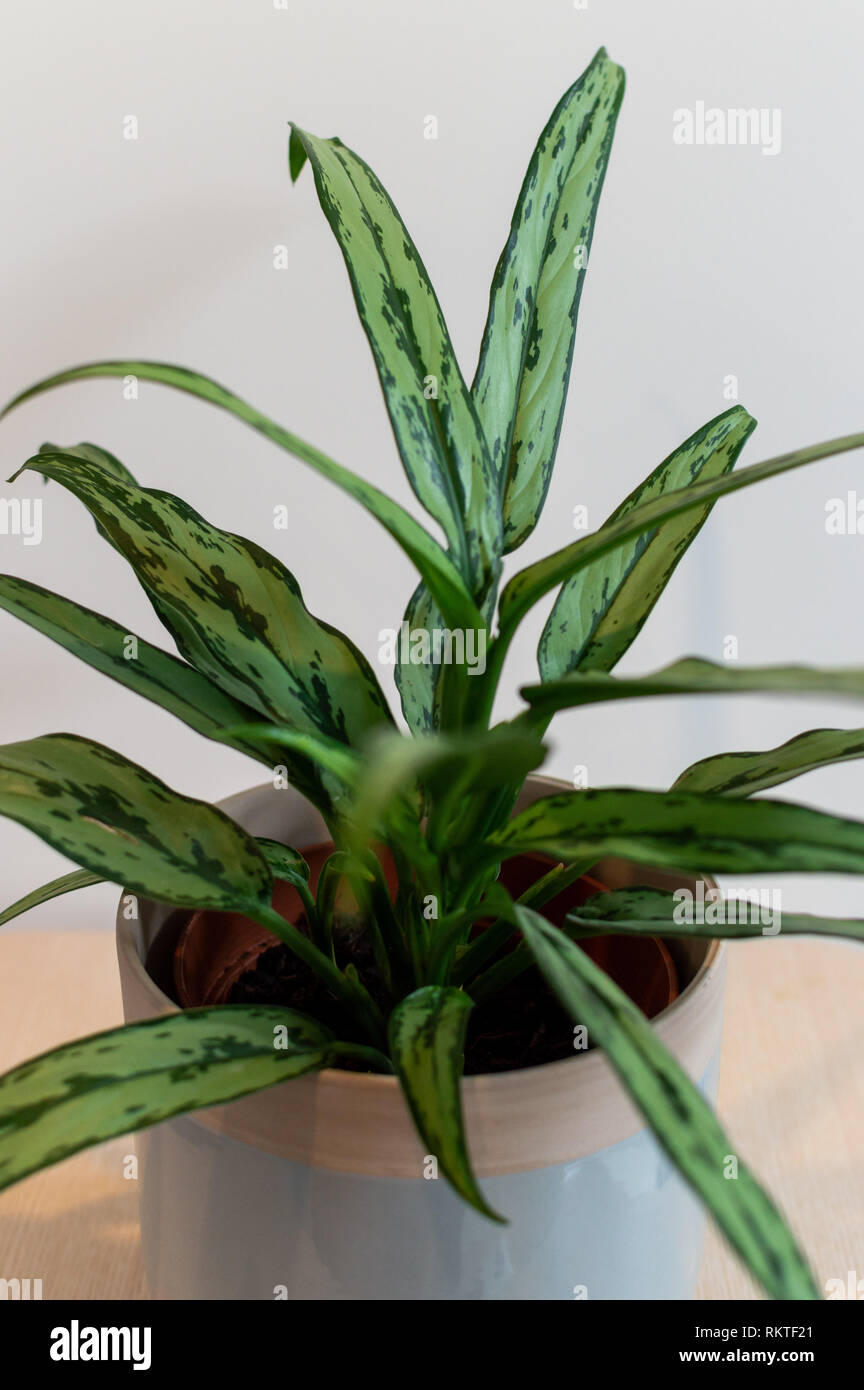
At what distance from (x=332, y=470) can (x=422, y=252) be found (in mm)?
363

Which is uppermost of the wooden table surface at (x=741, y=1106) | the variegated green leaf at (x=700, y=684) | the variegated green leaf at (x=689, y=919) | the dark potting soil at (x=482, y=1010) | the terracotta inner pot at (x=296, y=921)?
the variegated green leaf at (x=700, y=684)

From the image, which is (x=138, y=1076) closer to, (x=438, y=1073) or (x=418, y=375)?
(x=438, y=1073)

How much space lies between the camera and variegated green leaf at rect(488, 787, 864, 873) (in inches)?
11.3

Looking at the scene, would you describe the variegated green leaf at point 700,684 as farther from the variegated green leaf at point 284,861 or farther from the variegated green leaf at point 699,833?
the variegated green leaf at point 284,861

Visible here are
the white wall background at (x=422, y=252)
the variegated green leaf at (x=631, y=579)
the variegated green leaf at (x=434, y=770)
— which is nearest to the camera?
the variegated green leaf at (x=434, y=770)

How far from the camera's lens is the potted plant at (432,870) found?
29cm

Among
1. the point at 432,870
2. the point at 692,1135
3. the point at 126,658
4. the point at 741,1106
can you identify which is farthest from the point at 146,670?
the point at 741,1106

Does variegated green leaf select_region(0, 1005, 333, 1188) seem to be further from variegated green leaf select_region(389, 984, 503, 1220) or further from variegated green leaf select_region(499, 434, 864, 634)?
variegated green leaf select_region(499, 434, 864, 634)

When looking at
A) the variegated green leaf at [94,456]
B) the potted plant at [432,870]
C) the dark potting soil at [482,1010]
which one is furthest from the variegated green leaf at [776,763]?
the variegated green leaf at [94,456]

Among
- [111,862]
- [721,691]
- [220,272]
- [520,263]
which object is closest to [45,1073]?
[111,862]

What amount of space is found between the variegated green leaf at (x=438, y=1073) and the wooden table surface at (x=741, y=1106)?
251 mm

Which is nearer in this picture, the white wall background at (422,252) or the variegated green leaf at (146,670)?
the variegated green leaf at (146,670)

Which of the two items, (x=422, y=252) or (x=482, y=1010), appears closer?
(x=482, y=1010)

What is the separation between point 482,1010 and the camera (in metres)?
0.45
